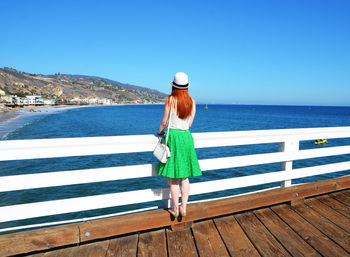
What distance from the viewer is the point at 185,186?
87.5 inches

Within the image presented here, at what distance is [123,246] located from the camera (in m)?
2.05

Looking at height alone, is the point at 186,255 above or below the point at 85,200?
below

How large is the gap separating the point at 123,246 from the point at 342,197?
301 centimetres

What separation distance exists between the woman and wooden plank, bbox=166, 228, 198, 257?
24cm

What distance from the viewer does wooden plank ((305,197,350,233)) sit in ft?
7.96

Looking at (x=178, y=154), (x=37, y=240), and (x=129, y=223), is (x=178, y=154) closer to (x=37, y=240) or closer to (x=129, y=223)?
(x=129, y=223)

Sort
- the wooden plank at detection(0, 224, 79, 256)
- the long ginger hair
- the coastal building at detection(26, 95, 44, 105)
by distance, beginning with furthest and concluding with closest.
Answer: the coastal building at detection(26, 95, 44, 105), the long ginger hair, the wooden plank at detection(0, 224, 79, 256)

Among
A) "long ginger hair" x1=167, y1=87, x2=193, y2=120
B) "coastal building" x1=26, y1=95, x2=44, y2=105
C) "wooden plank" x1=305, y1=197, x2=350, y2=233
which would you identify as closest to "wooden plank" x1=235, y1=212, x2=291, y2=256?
"wooden plank" x1=305, y1=197, x2=350, y2=233

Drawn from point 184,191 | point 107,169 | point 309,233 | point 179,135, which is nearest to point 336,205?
point 309,233

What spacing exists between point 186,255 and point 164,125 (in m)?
1.16

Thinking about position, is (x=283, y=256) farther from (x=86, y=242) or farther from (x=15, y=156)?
(x=15, y=156)

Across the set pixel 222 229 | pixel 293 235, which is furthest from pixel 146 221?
pixel 293 235

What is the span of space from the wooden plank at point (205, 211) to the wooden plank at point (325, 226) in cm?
18

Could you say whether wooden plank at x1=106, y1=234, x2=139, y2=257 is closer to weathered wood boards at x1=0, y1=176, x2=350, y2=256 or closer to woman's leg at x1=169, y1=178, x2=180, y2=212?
weathered wood boards at x1=0, y1=176, x2=350, y2=256
